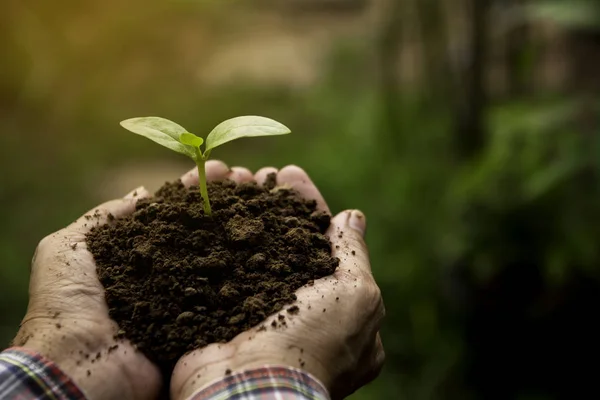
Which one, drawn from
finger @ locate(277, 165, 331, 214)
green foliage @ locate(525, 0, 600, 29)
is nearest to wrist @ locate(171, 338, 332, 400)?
finger @ locate(277, 165, 331, 214)

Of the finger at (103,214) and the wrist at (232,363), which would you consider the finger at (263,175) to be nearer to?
the finger at (103,214)

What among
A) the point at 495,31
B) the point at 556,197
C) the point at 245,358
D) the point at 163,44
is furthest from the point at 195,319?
the point at 163,44

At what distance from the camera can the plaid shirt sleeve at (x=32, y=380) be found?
97cm

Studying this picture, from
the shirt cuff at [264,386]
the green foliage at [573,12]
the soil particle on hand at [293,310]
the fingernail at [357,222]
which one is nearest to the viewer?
the shirt cuff at [264,386]

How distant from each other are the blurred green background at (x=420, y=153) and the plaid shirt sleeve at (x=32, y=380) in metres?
1.41

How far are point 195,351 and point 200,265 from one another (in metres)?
0.15

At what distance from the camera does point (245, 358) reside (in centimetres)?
99

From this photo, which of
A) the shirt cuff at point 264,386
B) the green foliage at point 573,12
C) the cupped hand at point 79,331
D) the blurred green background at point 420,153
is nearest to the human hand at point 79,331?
Answer: the cupped hand at point 79,331

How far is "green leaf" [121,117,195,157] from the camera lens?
1.14 metres

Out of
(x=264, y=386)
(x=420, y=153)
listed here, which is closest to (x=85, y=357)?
(x=264, y=386)

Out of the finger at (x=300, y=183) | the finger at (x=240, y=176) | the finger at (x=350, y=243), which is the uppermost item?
the finger at (x=240, y=176)

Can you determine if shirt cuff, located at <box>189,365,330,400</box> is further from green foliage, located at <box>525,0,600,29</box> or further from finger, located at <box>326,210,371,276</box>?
green foliage, located at <box>525,0,600,29</box>

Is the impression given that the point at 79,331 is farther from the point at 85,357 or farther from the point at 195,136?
the point at 195,136

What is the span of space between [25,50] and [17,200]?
109 centimetres
